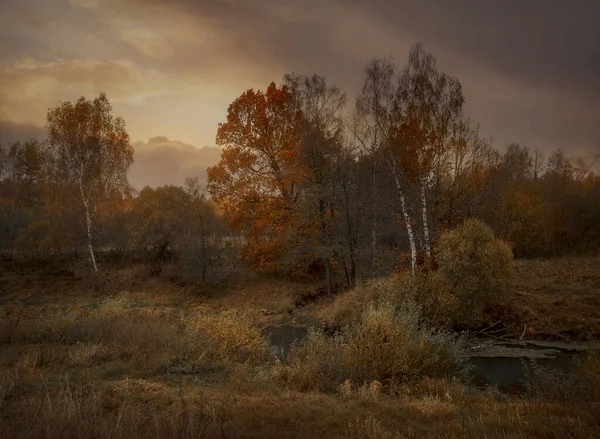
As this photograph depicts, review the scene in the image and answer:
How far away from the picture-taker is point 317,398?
32.5 feet

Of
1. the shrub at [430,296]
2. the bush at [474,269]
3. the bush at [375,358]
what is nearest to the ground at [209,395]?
the bush at [375,358]

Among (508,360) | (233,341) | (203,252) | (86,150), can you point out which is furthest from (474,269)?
(86,150)

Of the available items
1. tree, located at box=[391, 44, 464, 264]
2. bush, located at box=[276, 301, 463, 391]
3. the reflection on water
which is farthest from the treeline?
bush, located at box=[276, 301, 463, 391]

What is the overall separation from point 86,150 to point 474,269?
87.9 ft

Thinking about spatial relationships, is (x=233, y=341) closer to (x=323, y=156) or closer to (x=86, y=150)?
(x=323, y=156)

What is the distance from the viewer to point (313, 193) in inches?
1037

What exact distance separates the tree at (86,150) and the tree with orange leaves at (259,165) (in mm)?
9735

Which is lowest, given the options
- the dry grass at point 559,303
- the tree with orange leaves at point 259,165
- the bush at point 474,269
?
the dry grass at point 559,303

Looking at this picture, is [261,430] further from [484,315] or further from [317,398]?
Answer: [484,315]

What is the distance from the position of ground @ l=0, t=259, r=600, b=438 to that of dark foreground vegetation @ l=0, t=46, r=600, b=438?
73 mm

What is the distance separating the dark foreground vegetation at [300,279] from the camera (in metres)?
8.73

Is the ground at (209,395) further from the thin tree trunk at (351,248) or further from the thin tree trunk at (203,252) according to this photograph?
the thin tree trunk at (351,248)

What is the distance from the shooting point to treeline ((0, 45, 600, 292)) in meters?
24.7

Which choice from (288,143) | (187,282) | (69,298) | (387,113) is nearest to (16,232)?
(69,298)
